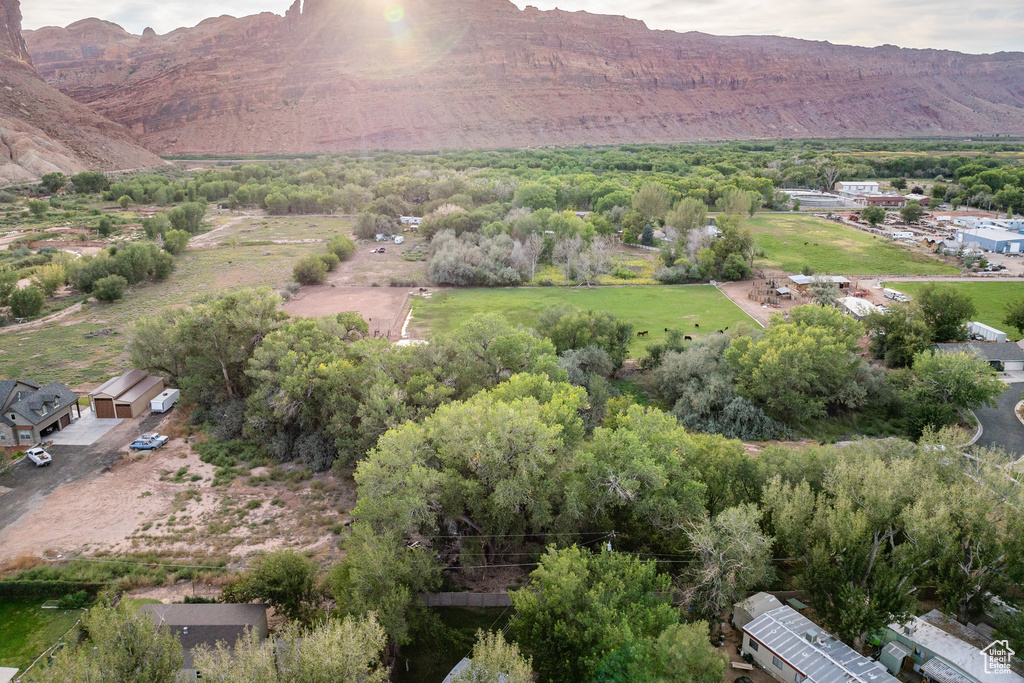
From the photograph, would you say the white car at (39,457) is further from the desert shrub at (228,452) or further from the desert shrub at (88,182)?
the desert shrub at (88,182)

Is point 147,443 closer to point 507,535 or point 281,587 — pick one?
point 281,587

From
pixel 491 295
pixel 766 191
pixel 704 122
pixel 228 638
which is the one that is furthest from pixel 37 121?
pixel 704 122

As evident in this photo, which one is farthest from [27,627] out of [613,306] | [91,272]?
[91,272]

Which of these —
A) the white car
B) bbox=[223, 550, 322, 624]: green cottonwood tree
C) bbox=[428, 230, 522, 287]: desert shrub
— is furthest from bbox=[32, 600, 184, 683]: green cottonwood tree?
bbox=[428, 230, 522, 287]: desert shrub

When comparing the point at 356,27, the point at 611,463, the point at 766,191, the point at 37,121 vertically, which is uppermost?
the point at 356,27

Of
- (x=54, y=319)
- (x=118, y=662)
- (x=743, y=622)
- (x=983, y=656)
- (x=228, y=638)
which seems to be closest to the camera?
(x=118, y=662)

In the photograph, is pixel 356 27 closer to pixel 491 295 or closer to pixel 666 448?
pixel 491 295

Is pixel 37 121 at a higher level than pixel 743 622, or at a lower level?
higher
